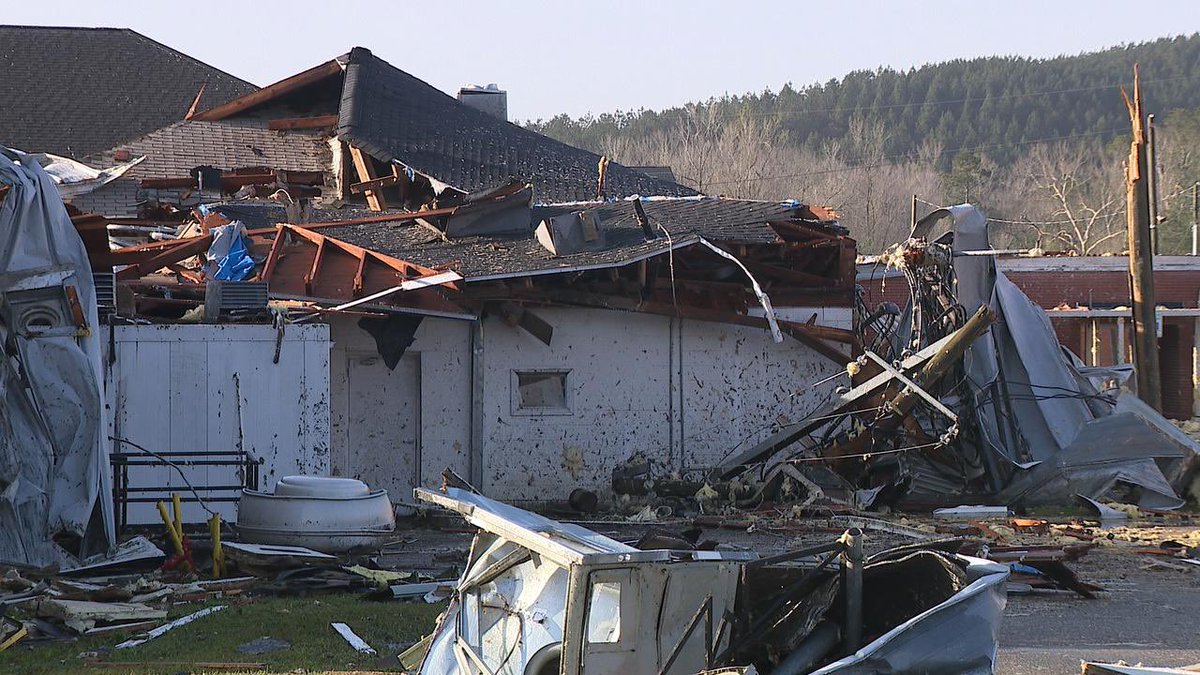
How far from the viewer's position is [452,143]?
2633cm

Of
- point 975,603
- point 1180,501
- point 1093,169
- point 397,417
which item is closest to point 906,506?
point 1180,501

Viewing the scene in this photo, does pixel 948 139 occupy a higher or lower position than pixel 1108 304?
higher

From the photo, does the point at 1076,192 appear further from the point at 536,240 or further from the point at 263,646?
the point at 263,646

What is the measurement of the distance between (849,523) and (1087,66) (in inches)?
5094

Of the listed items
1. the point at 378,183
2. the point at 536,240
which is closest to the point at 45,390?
the point at 536,240

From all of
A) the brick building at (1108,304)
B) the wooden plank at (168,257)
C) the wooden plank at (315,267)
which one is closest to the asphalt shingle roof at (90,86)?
the wooden plank at (168,257)

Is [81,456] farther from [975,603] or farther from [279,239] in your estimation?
[975,603]

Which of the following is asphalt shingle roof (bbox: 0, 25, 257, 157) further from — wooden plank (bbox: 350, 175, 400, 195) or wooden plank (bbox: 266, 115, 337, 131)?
wooden plank (bbox: 350, 175, 400, 195)

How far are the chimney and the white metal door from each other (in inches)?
573

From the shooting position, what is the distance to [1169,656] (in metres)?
9.29

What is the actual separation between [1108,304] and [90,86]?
27422mm

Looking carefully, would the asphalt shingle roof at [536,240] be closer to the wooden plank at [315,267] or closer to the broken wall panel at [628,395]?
the wooden plank at [315,267]

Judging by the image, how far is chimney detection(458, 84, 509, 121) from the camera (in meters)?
32.4

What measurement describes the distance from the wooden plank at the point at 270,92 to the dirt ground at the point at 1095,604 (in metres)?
15.0
